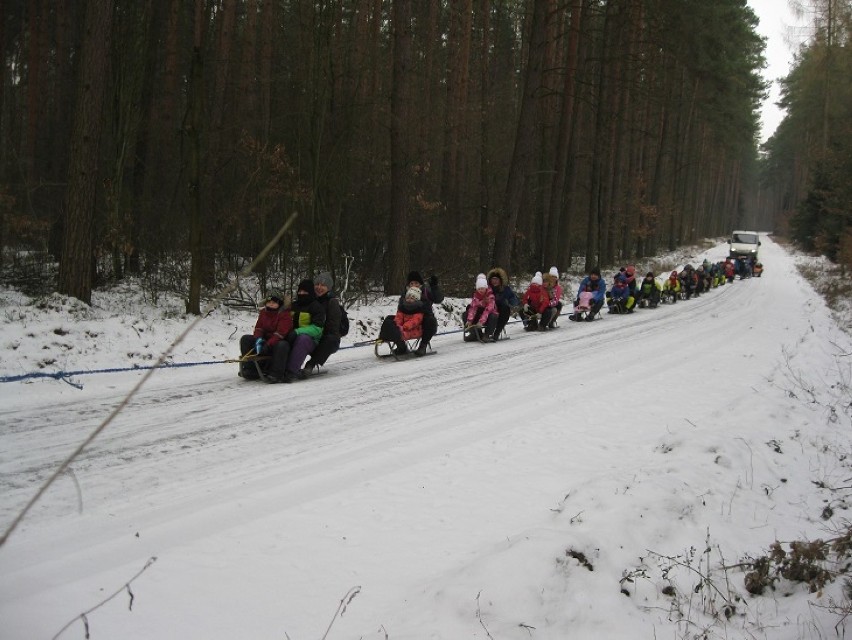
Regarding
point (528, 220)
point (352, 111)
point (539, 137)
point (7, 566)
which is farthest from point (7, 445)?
point (539, 137)

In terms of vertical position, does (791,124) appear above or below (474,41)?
above

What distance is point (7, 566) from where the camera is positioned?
359 cm

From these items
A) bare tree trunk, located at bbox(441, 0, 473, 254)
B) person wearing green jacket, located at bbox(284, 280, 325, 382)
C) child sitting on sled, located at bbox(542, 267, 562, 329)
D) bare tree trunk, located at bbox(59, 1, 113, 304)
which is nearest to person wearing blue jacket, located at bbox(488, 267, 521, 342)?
child sitting on sled, located at bbox(542, 267, 562, 329)

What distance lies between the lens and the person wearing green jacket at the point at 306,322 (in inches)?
350

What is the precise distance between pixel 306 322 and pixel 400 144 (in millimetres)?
6593

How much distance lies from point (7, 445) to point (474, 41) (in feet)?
85.2

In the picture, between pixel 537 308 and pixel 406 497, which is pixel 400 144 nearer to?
pixel 537 308

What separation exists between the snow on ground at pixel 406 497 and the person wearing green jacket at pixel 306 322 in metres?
0.66

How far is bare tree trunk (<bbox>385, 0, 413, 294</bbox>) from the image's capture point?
14.1m

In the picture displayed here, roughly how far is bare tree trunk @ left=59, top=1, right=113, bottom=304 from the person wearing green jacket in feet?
13.3

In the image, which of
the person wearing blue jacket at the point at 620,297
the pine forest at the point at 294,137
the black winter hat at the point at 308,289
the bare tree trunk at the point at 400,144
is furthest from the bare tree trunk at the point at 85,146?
the person wearing blue jacket at the point at 620,297

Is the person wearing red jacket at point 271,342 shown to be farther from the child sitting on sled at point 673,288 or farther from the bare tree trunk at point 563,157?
the child sitting on sled at point 673,288

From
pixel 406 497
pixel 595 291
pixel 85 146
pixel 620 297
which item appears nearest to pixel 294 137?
pixel 85 146

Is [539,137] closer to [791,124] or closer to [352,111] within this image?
[352,111]
